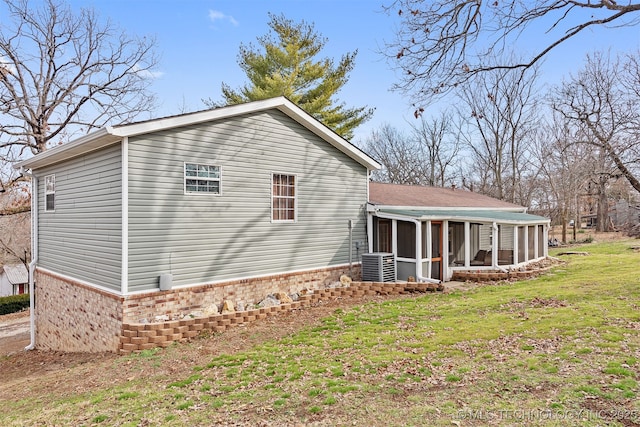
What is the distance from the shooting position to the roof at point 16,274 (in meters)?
34.6

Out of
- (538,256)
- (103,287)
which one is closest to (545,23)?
(103,287)

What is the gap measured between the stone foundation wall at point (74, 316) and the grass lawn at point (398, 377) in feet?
3.01

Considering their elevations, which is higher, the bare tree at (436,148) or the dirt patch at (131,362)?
the bare tree at (436,148)

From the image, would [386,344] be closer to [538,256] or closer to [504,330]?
[504,330]

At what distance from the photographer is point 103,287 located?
8.62 metres

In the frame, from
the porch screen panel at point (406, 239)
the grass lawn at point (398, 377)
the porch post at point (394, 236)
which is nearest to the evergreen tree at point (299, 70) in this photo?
the porch post at point (394, 236)

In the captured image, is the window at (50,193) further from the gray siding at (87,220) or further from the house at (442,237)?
the house at (442,237)

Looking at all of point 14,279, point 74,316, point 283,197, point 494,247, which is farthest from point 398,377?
point 14,279

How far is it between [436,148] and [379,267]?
29.4m

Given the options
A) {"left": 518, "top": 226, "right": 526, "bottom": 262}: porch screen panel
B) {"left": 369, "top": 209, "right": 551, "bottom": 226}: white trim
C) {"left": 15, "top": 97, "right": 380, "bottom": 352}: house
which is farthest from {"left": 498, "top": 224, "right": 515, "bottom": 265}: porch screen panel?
{"left": 15, "top": 97, "right": 380, "bottom": 352}: house

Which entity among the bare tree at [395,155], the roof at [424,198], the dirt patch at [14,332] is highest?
the bare tree at [395,155]

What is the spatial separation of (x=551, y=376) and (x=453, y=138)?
35264mm

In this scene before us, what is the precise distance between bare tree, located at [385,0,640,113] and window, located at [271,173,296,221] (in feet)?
17.4

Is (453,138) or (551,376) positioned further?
(453,138)
